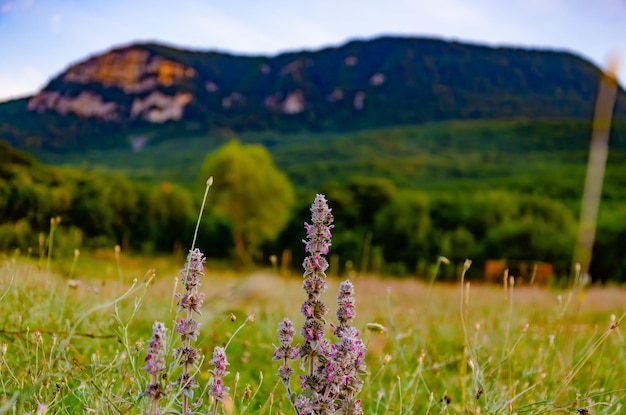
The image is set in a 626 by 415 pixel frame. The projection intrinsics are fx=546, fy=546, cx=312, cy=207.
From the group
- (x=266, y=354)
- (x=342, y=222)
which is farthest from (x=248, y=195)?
(x=266, y=354)

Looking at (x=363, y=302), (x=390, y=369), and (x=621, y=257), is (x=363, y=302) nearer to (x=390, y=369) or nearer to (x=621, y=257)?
(x=390, y=369)

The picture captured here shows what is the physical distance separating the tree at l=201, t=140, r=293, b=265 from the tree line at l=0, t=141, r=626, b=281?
10 cm

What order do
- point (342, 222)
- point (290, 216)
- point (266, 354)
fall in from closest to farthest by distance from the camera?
point (266, 354), point (342, 222), point (290, 216)

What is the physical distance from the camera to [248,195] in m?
53.1

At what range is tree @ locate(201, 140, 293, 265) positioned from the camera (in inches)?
2088

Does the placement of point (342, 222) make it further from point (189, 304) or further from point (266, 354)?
point (189, 304)

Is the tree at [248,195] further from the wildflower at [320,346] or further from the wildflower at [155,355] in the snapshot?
the wildflower at [155,355]

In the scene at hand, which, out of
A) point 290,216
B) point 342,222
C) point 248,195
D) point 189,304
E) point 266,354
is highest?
point 189,304

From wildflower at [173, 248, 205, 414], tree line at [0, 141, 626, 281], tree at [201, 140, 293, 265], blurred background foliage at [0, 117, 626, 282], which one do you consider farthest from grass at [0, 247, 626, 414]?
tree at [201, 140, 293, 265]

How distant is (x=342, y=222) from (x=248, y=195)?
A: 387 inches

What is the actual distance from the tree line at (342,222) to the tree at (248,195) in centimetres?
10

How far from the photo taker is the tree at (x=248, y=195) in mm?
53031

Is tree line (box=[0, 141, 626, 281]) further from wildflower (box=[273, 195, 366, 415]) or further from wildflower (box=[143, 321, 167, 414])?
wildflower (box=[143, 321, 167, 414])

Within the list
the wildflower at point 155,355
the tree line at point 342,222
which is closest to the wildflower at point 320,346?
the wildflower at point 155,355
